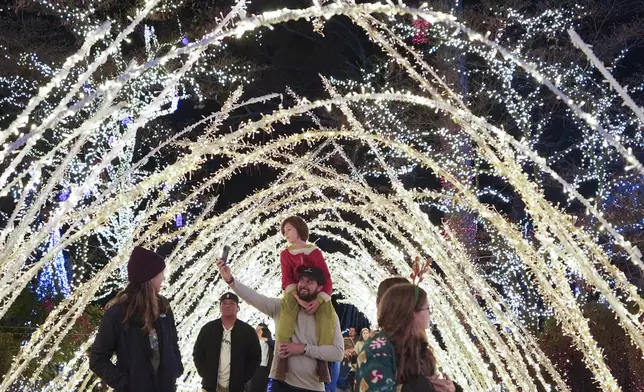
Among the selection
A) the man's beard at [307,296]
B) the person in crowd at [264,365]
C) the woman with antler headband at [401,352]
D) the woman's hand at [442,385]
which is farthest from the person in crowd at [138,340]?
the person in crowd at [264,365]

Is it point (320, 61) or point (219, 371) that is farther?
point (320, 61)

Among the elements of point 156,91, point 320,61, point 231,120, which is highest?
point 320,61

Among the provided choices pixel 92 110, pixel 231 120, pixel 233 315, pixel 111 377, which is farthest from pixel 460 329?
pixel 231 120

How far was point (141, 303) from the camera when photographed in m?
5.26

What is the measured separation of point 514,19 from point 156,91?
7686 mm

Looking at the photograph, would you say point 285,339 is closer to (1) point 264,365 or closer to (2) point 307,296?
(2) point 307,296

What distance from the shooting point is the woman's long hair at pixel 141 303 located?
521cm

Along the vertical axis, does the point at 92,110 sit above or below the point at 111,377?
above

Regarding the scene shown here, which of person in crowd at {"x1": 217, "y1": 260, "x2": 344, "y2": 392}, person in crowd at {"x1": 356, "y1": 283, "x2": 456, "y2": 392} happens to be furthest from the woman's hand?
person in crowd at {"x1": 217, "y1": 260, "x2": 344, "y2": 392}

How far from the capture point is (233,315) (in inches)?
291

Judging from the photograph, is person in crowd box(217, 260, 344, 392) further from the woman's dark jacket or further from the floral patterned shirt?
the floral patterned shirt

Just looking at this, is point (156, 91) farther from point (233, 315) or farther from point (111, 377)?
point (111, 377)

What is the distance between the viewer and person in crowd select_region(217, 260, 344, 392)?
21.4 ft

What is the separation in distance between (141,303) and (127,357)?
0.31 metres
